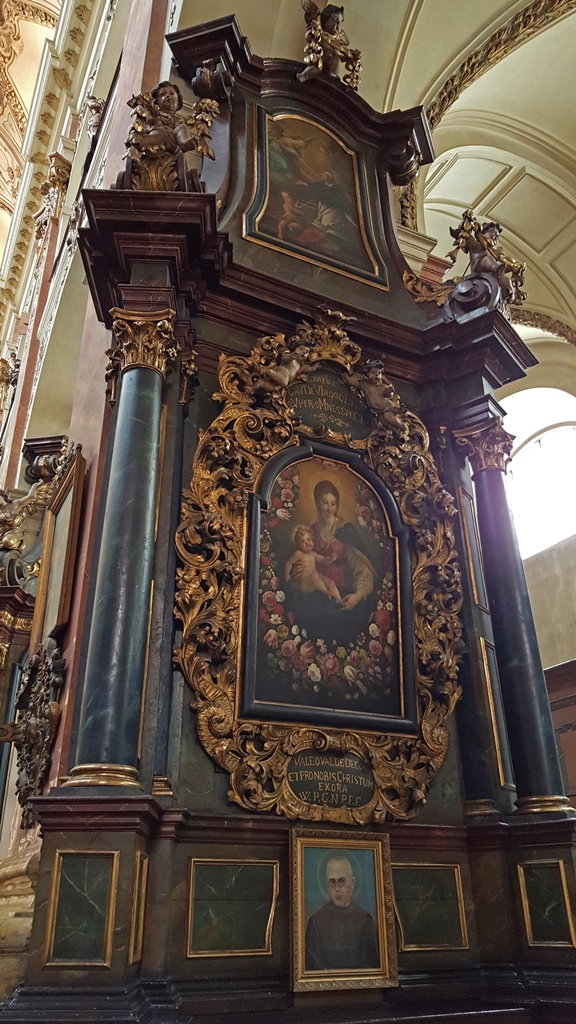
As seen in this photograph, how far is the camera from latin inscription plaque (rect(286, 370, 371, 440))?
471 cm

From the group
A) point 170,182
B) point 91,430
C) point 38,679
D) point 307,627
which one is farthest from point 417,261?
point 38,679

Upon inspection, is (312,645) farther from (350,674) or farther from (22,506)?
(22,506)

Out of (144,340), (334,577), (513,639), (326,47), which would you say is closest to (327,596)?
(334,577)

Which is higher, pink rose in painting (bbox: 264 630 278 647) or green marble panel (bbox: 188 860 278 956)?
pink rose in painting (bbox: 264 630 278 647)

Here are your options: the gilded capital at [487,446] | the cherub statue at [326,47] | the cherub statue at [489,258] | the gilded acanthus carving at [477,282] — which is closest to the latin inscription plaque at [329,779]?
the gilded capital at [487,446]

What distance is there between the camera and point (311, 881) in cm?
365

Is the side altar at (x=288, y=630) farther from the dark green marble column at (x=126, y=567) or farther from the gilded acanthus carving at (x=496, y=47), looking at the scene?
the gilded acanthus carving at (x=496, y=47)

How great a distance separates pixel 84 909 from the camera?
2939 millimetres

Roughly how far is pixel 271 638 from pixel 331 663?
35 centimetres

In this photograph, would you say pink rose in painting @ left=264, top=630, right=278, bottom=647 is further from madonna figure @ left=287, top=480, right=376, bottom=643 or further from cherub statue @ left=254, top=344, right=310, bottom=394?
cherub statue @ left=254, top=344, right=310, bottom=394

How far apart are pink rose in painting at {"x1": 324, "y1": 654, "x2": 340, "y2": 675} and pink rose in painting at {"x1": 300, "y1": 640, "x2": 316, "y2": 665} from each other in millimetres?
84

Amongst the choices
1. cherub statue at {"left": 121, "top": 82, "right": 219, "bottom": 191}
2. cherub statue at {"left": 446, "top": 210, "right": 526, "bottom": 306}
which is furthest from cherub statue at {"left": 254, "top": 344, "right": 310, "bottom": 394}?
cherub statue at {"left": 446, "top": 210, "right": 526, "bottom": 306}

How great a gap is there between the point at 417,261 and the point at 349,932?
4690 mm

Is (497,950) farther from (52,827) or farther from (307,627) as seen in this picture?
(52,827)
